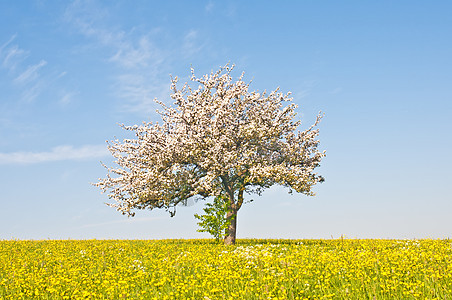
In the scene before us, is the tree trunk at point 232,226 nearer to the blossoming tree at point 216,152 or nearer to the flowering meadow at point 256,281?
the blossoming tree at point 216,152

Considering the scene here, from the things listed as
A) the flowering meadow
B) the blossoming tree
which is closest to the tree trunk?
the blossoming tree

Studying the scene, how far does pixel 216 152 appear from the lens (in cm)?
2338

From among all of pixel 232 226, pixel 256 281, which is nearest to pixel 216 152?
pixel 232 226

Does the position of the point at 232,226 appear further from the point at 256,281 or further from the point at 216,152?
the point at 256,281

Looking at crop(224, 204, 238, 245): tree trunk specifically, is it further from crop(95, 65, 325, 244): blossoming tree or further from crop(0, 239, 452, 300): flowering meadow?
crop(0, 239, 452, 300): flowering meadow

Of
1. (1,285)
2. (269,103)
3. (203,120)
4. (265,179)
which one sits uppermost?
(269,103)

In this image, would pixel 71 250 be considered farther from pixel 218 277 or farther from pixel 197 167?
pixel 218 277

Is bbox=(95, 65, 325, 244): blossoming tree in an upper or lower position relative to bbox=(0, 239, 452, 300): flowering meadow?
upper

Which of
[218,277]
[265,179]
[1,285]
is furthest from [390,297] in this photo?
[265,179]

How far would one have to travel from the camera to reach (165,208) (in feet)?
85.8

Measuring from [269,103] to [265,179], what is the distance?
532 cm

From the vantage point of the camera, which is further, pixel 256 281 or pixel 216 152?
pixel 216 152

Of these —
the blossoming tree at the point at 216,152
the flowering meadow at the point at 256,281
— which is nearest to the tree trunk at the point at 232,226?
the blossoming tree at the point at 216,152

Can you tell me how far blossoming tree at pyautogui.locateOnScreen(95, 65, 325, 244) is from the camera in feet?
78.2
